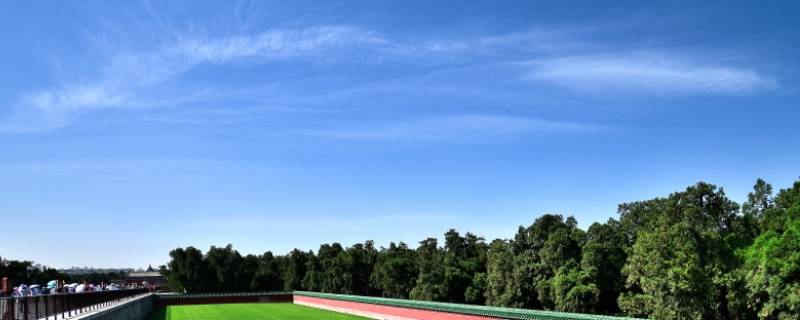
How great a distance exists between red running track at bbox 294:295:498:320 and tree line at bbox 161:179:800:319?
27.0 feet

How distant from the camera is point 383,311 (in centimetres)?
4041

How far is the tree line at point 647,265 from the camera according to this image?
33844mm

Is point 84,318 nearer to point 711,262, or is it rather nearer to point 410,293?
point 711,262

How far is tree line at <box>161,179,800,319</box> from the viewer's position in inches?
1332

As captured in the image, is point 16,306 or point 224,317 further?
point 224,317

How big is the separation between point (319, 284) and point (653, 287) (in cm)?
5093

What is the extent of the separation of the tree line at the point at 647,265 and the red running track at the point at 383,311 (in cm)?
823

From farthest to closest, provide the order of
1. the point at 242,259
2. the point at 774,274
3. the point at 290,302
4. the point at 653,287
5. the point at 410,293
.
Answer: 1. the point at 242,259
2. the point at 290,302
3. the point at 410,293
4. the point at 653,287
5. the point at 774,274

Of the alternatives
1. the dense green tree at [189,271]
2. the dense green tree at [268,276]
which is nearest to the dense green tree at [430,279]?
the dense green tree at [268,276]

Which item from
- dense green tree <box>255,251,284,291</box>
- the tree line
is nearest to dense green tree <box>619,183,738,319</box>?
the tree line

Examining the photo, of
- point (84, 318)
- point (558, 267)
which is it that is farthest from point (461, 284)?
point (84, 318)

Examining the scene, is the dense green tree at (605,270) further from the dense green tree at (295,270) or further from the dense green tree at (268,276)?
the dense green tree at (268,276)

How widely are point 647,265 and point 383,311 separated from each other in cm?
1519

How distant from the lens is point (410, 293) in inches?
2475
